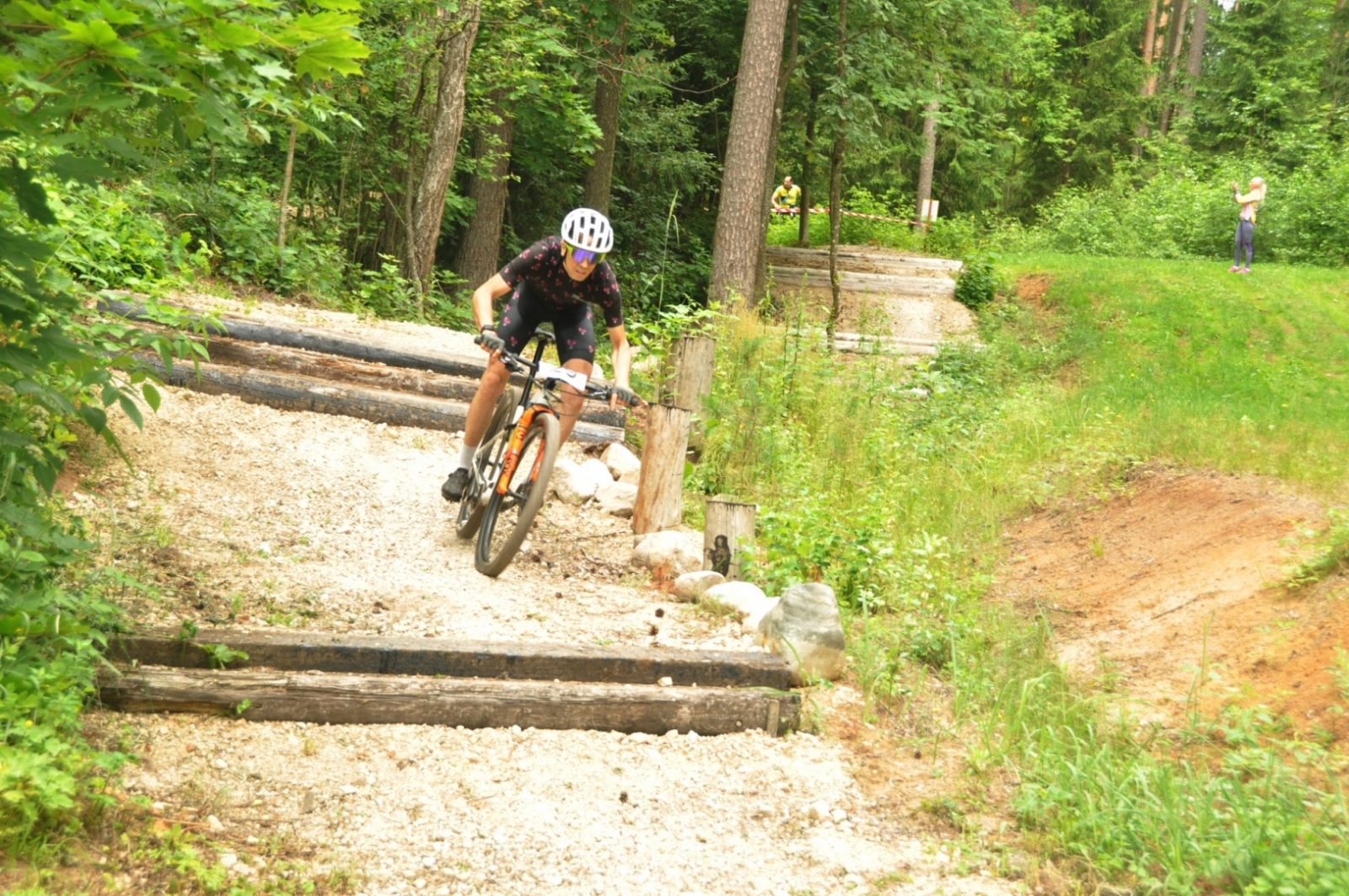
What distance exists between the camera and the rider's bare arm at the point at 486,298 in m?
6.52

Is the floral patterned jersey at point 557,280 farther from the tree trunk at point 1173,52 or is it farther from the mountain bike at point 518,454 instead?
the tree trunk at point 1173,52

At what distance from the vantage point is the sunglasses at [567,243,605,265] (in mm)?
6285

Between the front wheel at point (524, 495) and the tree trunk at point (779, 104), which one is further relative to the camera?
the tree trunk at point (779, 104)

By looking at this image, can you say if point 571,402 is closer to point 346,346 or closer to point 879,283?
point 346,346

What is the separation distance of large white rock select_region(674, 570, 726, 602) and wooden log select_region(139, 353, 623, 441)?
10.5 feet

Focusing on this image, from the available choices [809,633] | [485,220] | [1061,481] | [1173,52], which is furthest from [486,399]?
[1173,52]

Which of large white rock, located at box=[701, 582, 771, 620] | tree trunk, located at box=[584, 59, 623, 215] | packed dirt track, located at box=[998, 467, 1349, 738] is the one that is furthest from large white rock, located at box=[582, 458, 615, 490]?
tree trunk, located at box=[584, 59, 623, 215]

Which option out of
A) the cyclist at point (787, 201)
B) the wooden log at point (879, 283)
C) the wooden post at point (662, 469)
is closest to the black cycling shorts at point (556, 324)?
the wooden post at point (662, 469)

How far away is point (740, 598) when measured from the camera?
20.8 feet

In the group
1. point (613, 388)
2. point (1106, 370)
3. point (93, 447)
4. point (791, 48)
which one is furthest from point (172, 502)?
point (791, 48)

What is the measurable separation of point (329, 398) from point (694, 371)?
3067 mm

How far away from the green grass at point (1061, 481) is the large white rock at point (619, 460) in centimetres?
59

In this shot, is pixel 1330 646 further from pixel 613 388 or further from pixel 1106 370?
pixel 1106 370

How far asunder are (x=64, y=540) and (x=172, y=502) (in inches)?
114
